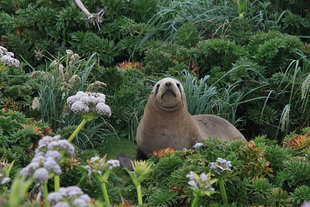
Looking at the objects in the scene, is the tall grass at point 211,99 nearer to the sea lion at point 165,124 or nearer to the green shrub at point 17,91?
the sea lion at point 165,124

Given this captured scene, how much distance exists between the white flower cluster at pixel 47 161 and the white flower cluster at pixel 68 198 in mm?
143

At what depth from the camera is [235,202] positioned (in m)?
3.34

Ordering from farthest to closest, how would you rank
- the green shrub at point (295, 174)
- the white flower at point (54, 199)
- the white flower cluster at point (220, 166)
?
1. the green shrub at point (295, 174)
2. the white flower cluster at point (220, 166)
3. the white flower at point (54, 199)

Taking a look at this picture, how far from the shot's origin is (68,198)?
2.08 m

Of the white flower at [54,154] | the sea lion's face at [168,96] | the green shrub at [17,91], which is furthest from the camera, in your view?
the green shrub at [17,91]

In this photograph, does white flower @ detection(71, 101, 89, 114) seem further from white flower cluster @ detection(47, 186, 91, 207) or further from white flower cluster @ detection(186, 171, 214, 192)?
white flower cluster @ detection(47, 186, 91, 207)

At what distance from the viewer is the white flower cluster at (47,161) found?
218 centimetres

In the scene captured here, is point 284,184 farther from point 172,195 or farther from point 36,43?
point 36,43

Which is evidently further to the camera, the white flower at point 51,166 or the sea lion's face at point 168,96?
the sea lion's face at point 168,96

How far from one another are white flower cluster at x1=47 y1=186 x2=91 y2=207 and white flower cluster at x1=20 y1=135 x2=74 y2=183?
143 millimetres

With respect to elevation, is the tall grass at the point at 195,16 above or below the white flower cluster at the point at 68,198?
below

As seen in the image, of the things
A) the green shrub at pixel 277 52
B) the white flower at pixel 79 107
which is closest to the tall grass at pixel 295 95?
the green shrub at pixel 277 52

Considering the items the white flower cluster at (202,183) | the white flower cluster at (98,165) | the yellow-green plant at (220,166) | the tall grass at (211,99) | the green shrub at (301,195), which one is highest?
the white flower cluster at (98,165)

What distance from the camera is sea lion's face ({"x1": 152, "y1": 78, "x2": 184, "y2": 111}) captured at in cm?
488
